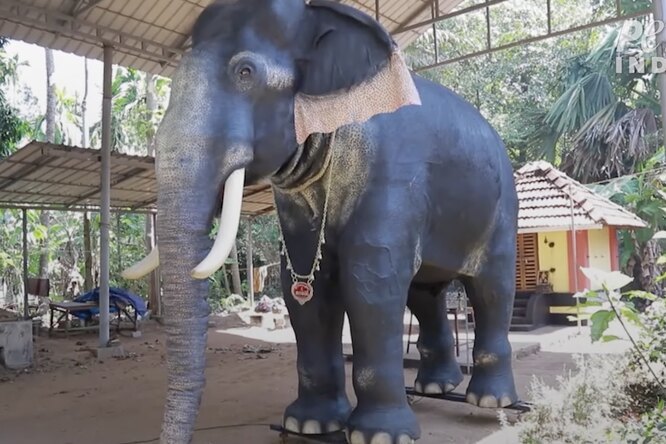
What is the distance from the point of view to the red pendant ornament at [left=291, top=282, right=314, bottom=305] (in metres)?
3.00

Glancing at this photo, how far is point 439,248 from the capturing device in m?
3.23

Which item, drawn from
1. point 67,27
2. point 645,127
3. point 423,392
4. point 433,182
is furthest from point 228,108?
point 645,127

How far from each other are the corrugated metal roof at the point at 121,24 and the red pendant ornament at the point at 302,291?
475cm

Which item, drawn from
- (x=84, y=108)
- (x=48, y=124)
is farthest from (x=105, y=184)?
(x=84, y=108)

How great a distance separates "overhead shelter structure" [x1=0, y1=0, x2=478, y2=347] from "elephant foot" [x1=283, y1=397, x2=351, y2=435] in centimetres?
459

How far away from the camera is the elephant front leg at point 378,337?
2740 mm

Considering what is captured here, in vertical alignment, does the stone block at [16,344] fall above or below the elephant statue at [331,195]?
below

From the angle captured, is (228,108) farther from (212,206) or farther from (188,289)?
(188,289)

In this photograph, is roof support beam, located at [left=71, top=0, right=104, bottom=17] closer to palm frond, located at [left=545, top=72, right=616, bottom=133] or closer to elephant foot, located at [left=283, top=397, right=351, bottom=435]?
elephant foot, located at [left=283, top=397, right=351, bottom=435]

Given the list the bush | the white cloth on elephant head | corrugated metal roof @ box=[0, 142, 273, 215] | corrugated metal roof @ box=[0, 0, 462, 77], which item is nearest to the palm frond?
corrugated metal roof @ box=[0, 0, 462, 77]

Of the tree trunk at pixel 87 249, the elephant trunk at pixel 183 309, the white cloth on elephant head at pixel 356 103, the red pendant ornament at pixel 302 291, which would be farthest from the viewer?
the tree trunk at pixel 87 249

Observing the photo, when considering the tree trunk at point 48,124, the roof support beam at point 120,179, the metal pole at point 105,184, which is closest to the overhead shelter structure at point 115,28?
the metal pole at point 105,184

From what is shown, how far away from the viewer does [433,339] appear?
163 inches

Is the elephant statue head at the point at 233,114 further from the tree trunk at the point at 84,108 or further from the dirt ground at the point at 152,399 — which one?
the tree trunk at the point at 84,108
